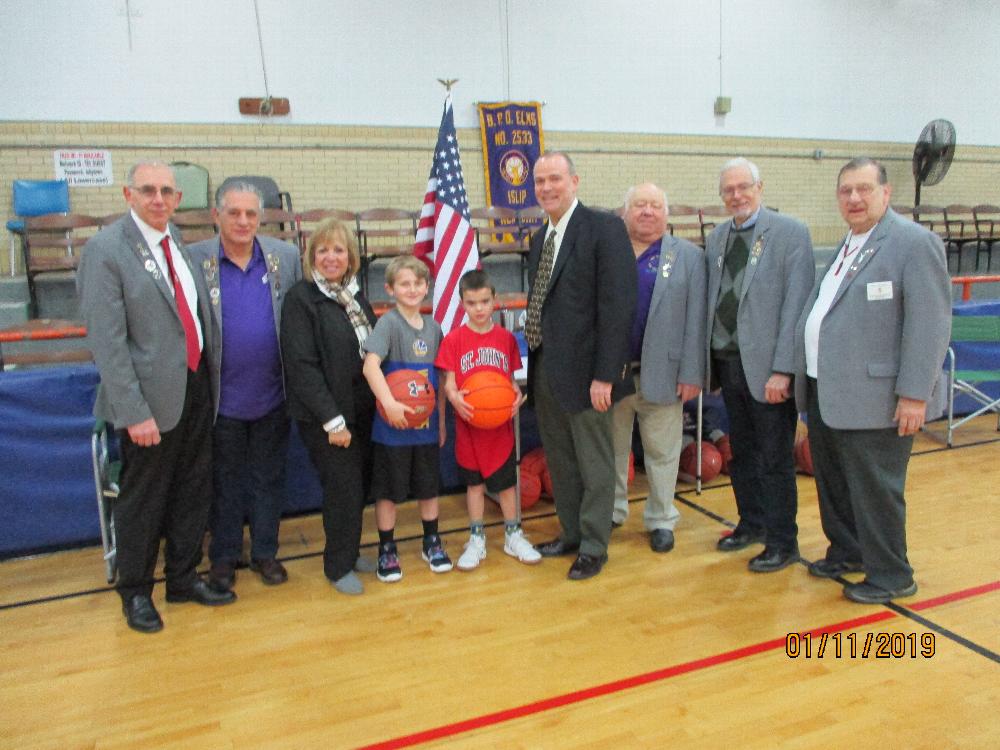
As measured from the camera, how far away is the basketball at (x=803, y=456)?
4250mm

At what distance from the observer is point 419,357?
3.08m

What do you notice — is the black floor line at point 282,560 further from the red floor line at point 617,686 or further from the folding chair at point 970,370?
the folding chair at point 970,370

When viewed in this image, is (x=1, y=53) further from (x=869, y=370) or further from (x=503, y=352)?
(x=869, y=370)

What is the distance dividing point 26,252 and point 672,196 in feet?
23.3

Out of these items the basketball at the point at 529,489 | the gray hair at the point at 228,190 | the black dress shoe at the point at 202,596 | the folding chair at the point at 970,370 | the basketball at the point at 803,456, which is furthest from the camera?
the folding chair at the point at 970,370

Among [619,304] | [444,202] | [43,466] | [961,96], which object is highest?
[961,96]

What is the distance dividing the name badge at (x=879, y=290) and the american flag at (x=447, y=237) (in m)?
2.35

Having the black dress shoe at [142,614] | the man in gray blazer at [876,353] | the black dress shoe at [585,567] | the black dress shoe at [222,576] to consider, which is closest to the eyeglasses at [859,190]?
the man in gray blazer at [876,353]

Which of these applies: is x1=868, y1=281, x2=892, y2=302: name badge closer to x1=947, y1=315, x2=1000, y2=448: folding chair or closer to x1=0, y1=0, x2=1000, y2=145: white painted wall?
x1=947, y1=315, x2=1000, y2=448: folding chair

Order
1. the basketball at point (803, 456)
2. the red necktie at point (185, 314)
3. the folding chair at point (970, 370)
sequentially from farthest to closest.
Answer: the folding chair at point (970, 370) < the basketball at point (803, 456) < the red necktie at point (185, 314)

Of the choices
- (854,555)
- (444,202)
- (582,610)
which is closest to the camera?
(582,610)

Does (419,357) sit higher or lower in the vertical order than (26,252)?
lower

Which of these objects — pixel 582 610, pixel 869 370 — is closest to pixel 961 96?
pixel 869 370
